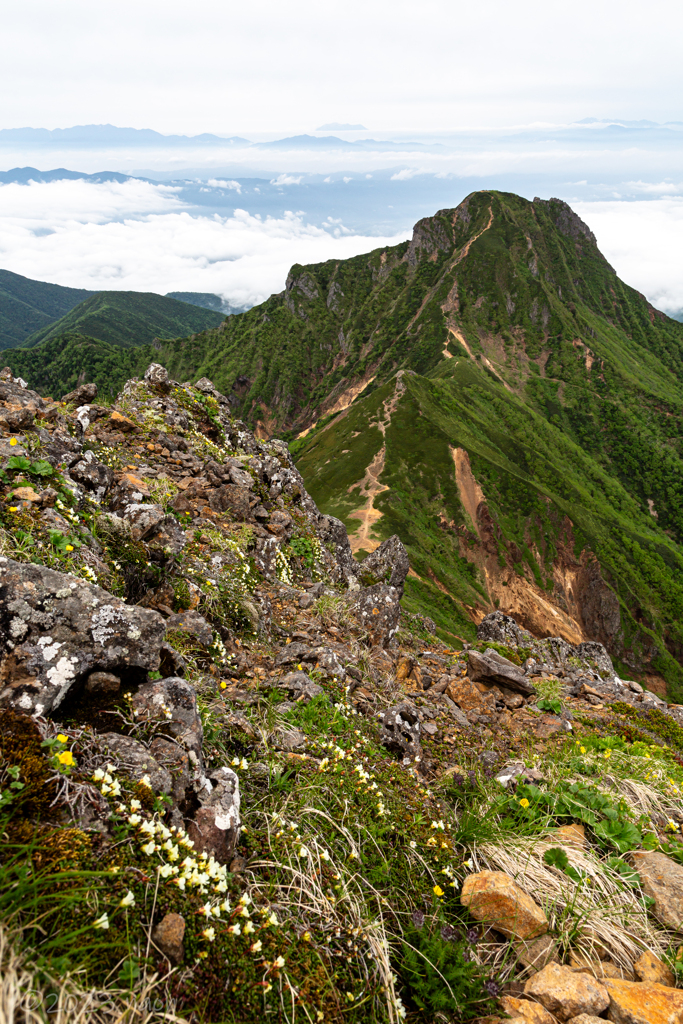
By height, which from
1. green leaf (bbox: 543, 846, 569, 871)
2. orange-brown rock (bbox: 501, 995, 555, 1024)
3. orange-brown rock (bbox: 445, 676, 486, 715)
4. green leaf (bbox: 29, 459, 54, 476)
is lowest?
orange-brown rock (bbox: 445, 676, 486, 715)

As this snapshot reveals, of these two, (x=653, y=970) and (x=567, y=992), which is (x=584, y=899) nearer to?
(x=653, y=970)

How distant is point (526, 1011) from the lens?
3543 millimetres

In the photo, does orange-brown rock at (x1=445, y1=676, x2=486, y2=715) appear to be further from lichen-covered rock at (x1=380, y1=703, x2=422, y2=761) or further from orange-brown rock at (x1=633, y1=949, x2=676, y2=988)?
orange-brown rock at (x1=633, y1=949, x2=676, y2=988)

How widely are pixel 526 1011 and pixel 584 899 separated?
141cm

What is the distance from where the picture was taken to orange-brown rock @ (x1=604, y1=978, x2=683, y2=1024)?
3553mm

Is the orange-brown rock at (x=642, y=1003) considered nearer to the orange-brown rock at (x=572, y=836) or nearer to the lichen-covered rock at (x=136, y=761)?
the orange-brown rock at (x=572, y=836)

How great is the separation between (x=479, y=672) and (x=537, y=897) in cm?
853

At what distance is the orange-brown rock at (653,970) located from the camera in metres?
4.07

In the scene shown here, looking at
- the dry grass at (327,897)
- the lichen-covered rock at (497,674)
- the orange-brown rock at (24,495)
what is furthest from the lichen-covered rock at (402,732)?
the orange-brown rock at (24,495)

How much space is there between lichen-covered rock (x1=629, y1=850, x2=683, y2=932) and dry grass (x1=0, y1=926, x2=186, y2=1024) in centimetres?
456

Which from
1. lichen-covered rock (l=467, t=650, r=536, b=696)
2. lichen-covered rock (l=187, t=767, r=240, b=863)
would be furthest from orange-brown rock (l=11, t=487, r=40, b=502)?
lichen-covered rock (l=467, t=650, r=536, b=696)

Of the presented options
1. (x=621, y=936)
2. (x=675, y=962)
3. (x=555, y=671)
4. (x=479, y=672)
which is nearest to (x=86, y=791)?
(x=621, y=936)

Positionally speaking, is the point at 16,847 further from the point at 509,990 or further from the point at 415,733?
the point at 415,733

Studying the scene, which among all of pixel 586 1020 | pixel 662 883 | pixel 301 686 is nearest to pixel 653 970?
pixel 662 883
